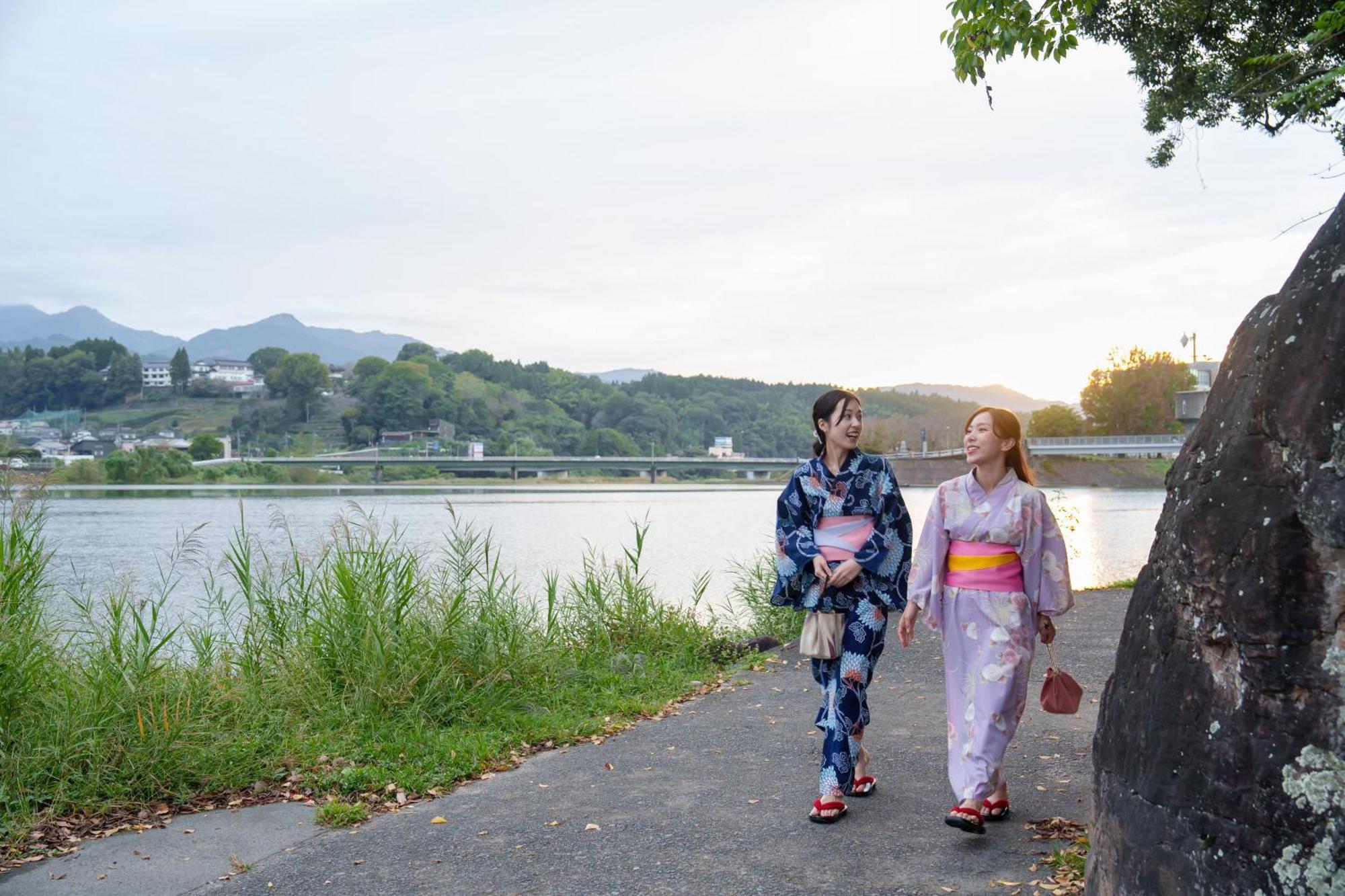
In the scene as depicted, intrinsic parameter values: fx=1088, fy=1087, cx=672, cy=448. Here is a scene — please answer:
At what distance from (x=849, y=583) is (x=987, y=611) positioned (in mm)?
623

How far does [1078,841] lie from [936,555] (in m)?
1.27

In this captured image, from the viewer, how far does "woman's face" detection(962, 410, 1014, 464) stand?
469cm

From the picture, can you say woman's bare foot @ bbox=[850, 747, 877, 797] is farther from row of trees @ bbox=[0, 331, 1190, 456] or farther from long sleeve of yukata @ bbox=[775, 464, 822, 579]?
row of trees @ bbox=[0, 331, 1190, 456]

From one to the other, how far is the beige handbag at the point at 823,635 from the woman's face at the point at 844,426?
778mm

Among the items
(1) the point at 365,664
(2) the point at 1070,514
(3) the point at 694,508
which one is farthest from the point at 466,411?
(1) the point at 365,664

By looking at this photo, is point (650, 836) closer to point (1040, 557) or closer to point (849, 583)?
point (849, 583)

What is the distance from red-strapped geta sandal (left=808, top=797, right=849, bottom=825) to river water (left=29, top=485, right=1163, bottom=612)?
4.37 m

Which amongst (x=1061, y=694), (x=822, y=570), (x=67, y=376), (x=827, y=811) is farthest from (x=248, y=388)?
(x=1061, y=694)

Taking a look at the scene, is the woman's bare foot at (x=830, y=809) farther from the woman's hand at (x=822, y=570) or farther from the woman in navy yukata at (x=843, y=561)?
the woman's hand at (x=822, y=570)

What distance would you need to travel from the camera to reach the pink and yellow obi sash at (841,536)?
4.93m

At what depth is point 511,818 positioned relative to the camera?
16.6 feet

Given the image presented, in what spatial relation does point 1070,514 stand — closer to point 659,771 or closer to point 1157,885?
point 659,771

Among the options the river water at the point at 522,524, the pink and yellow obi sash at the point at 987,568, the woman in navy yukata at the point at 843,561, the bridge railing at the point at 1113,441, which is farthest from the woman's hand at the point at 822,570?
the bridge railing at the point at 1113,441

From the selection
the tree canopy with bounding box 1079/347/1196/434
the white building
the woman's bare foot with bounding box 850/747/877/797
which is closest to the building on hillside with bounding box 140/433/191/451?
the white building
